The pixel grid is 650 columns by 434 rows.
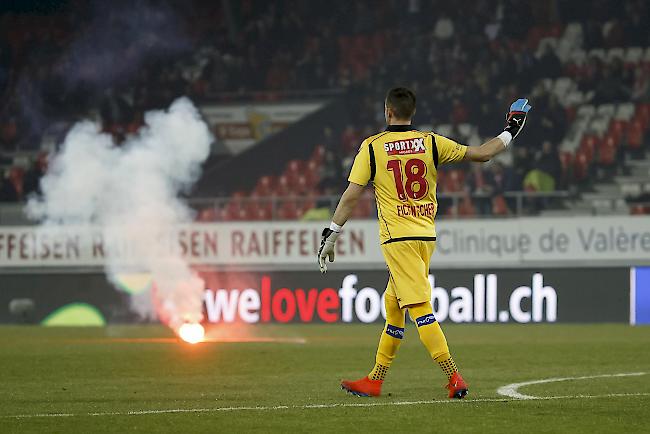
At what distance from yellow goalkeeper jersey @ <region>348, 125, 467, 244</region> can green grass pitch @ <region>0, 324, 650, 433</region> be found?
1.20 meters

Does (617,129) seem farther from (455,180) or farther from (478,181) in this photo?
(455,180)

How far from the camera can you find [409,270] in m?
9.02

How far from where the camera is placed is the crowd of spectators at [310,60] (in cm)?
2792

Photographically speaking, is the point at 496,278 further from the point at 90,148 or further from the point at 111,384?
the point at 111,384

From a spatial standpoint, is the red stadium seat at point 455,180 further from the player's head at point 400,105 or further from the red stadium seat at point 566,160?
the player's head at point 400,105

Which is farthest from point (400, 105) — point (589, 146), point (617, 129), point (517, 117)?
point (617, 129)

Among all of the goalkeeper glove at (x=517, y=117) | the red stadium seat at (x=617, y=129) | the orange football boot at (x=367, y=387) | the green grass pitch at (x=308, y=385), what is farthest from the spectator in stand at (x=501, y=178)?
the orange football boot at (x=367, y=387)

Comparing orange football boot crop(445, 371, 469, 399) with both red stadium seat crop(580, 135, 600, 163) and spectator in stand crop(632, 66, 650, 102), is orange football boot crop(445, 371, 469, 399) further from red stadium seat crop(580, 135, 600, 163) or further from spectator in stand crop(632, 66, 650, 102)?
spectator in stand crop(632, 66, 650, 102)

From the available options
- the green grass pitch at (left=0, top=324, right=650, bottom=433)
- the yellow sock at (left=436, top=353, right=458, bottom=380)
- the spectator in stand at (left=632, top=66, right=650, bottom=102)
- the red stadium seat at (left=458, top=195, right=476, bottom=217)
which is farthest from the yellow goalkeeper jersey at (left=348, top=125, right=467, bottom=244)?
the spectator in stand at (left=632, top=66, right=650, bottom=102)

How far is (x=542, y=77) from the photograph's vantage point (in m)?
28.0

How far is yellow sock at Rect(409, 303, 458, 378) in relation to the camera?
900cm

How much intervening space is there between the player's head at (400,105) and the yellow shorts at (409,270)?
0.85 metres

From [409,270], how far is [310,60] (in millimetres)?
22385

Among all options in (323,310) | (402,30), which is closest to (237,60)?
(402,30)
